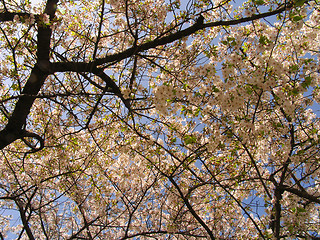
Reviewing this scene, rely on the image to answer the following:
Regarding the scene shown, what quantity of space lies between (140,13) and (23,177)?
20.2ft

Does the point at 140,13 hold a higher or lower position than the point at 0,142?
higher

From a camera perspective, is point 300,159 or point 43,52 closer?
point 300,159

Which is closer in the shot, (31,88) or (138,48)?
(138,48)

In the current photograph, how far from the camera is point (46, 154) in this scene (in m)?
6.05

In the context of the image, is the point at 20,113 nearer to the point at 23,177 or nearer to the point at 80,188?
the point at 80,188

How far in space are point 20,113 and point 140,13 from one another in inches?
116

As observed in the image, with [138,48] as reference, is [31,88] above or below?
below

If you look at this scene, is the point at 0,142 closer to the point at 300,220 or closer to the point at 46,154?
the point at 46,154

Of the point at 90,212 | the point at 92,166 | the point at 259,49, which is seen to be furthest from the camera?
the point at 90,212

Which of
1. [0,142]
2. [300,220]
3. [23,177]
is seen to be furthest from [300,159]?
[23,177]

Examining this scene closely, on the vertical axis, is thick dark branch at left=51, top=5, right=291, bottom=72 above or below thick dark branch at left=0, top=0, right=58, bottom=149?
above

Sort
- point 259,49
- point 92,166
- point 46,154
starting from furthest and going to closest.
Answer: point 92,166, point 46,154, point 259,49

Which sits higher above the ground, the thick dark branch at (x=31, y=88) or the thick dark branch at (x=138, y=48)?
the thick dark branch at (x=138, y=48)

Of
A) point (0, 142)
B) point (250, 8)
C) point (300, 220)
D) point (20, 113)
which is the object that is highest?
point (250, 8)
